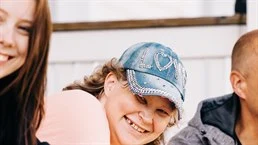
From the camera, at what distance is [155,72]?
1.37m

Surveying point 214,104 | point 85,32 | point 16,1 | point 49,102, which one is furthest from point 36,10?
point 85,32

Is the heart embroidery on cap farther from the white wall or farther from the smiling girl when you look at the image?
→ the white wall

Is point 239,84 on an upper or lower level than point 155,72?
lower

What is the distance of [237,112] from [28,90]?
1210mm

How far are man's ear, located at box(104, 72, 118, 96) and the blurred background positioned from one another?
853 millimetres

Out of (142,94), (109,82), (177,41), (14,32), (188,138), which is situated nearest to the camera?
(14,32)

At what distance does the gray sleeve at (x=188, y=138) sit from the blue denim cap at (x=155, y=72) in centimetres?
41

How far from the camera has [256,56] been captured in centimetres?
190

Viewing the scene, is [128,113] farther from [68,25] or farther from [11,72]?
[68,25]

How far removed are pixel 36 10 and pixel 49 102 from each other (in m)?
0.37

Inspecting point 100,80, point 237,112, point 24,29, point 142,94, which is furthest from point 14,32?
point 237,112

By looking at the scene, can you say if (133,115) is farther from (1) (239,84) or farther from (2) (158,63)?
(1) (239,84)

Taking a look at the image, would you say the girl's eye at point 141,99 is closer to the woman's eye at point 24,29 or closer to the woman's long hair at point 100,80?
the woman's long hair at point 100,80

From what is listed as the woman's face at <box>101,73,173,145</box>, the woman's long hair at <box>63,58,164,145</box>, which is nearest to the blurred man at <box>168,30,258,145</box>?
the woman's long hair at <box>63,58,164,145</box>
